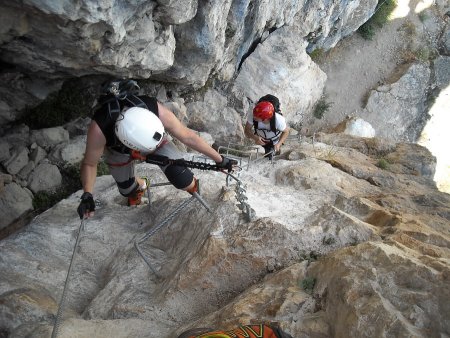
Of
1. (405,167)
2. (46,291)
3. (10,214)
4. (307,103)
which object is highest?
(307,103)

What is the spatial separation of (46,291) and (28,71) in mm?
6178

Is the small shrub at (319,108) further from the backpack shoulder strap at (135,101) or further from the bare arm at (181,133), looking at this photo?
the backpack shoulder strap at (135,101)

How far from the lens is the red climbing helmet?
850 cm

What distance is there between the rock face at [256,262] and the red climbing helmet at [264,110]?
3.92ft

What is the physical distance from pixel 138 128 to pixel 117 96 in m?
0.60

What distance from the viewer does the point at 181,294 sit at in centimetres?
513

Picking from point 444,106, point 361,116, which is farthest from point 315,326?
point 444,106

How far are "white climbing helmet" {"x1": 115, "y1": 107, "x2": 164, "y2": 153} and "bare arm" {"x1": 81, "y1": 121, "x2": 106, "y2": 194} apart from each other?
1.20 ft

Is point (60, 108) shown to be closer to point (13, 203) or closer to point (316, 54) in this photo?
point (13, 203)

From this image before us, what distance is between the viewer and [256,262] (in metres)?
5.12

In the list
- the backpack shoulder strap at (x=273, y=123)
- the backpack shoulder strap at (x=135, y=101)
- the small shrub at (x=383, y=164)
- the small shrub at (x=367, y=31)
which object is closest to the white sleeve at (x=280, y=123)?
the backpack shoulder strap at (x=273, y=123)

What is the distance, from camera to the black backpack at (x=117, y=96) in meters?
5.27

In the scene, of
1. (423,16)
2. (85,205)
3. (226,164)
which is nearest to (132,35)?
(226,164)

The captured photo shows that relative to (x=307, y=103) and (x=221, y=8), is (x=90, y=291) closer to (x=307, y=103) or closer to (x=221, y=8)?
(x=221, y=8)
